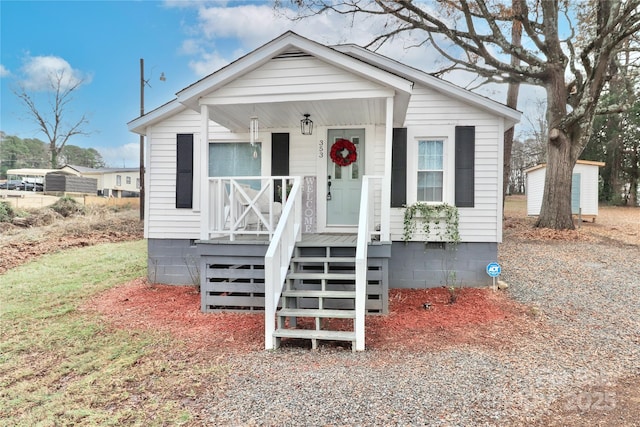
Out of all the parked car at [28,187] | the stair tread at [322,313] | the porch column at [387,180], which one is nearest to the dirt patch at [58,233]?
the stair tread at [322,313]

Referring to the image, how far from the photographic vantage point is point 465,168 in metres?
6.32

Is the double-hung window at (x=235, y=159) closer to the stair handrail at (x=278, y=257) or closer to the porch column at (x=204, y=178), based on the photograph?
the porch column at (x=204, y=178)

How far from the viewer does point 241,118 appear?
6.25 metres

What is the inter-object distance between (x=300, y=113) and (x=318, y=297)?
3.08 metres

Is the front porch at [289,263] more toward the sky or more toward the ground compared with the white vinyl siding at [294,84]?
more toward the ground

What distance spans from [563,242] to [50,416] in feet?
36.4

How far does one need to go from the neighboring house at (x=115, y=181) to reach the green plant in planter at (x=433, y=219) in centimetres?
3326

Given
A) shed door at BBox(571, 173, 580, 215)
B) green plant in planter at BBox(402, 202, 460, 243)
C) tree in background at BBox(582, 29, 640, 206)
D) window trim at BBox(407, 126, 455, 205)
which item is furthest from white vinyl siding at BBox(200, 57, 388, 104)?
tree in background at BBox(582, 29, 640, 206)

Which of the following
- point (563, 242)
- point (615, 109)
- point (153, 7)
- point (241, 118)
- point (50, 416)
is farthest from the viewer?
point (153, 7)

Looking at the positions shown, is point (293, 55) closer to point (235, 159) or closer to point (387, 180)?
point (387, 180)

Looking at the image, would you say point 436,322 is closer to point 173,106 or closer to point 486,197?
point 486,197

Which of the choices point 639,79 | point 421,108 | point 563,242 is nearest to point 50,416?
point 421,108

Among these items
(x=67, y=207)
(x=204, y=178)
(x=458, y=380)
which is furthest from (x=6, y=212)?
(x=458, y=380)

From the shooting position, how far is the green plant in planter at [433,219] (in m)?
6.32
